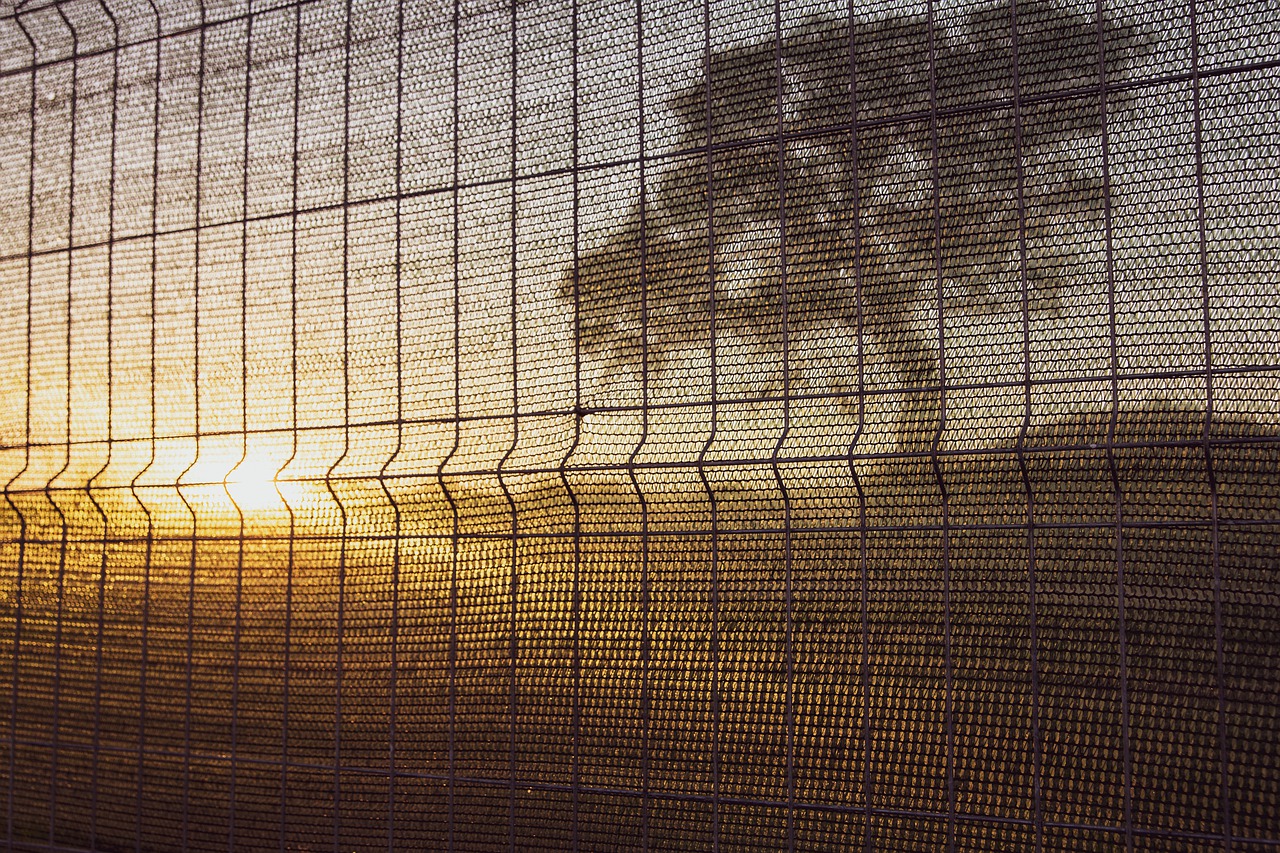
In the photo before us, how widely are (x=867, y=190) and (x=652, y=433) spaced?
629mm

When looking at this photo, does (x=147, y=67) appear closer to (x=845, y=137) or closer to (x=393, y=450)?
(x=393, y=450)

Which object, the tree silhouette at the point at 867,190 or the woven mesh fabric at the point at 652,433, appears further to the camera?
the tree silhouette at the point at 867,190

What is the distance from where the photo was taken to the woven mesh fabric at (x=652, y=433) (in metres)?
1.91

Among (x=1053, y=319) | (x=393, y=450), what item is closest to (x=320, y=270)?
(x=393, y=450)

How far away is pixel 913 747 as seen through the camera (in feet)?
6.61

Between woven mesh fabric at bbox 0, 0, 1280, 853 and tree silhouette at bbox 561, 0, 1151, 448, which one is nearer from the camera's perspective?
woven mesh fabric at bbox 0, 0, 1280, 853

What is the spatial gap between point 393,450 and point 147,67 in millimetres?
1346

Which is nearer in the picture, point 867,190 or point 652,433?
point 867,190

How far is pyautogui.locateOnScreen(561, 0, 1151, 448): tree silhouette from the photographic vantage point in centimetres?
203

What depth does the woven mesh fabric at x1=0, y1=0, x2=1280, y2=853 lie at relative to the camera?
1.91m

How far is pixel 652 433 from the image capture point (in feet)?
7.38

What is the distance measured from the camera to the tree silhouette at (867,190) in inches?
79.8

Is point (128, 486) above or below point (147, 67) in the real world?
below

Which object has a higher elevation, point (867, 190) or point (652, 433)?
point (867, 190)
